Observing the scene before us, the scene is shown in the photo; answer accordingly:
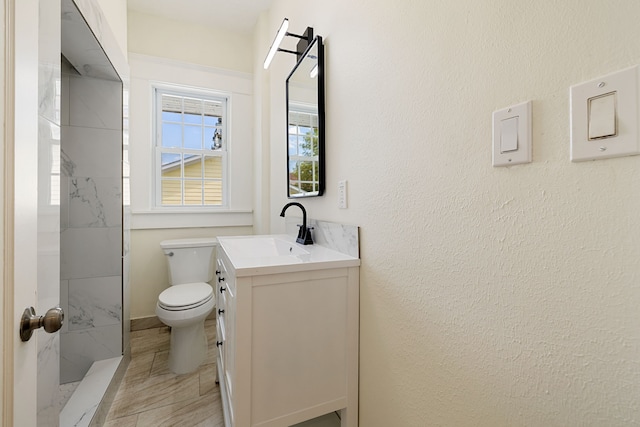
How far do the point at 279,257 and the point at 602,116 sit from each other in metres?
1.04

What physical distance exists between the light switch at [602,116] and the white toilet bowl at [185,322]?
2002 millimetres

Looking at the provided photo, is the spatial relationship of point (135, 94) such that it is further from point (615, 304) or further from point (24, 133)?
point (615, 304)

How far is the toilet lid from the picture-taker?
1784mm

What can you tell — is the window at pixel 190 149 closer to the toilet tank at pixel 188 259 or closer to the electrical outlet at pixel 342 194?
the toilet tank at pixel 188 259

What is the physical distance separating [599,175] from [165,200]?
2.90 meters

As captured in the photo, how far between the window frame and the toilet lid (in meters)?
0.84

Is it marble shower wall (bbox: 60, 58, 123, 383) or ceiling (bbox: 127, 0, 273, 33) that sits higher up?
ceiling (bbox: 127, 0, 273, 33)

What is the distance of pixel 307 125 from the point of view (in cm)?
165

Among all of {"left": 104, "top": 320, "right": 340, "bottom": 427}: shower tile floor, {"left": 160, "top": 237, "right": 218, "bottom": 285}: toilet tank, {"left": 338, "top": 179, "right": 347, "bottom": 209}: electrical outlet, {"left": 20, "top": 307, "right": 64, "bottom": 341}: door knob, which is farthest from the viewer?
{"left": 160, "top": 237, "right": 218, "bottom": 285}: toilet tank

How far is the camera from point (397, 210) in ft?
3.17

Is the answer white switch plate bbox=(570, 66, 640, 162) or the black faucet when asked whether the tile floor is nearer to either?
the black faucet

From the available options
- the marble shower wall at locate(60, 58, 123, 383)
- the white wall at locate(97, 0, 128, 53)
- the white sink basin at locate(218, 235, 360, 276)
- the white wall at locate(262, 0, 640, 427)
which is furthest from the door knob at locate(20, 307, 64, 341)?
the white wall at locate(97, 0, 128, 53)

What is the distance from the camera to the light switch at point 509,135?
60 cm

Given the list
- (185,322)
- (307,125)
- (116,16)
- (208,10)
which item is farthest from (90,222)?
(208,10)
